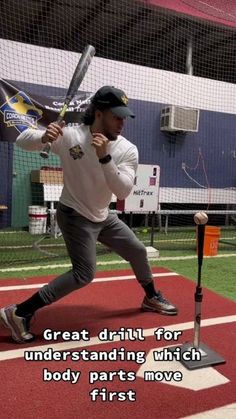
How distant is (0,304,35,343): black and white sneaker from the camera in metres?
2.64

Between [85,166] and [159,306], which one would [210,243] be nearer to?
[159,306]

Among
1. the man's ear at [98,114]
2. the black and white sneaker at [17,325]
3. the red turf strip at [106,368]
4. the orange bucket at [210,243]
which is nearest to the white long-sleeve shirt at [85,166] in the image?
the man's ear at [98,114]

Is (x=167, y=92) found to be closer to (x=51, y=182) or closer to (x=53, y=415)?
(x=51, y=182)

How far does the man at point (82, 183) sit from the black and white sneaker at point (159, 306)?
0.84 metres

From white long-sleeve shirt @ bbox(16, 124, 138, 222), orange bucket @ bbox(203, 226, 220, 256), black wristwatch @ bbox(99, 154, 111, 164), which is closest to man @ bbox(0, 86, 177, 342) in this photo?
white long-sleeve shirt @ bbox(16, 124, 138, 222)

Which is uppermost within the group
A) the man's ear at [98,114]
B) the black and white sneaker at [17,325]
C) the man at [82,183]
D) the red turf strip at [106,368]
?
the man's ear at [98,114]

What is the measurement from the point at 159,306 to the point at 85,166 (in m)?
1.40

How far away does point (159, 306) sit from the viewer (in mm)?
3238

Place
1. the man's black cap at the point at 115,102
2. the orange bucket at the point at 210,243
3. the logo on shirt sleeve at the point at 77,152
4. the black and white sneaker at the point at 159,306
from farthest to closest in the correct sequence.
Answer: the orange bucket at the point at 210,243 < the black and white sneaker at the point at 159,306 < the logo on shirt sleeve at the point at 77,152 < the man's black cap at the point at 115,102

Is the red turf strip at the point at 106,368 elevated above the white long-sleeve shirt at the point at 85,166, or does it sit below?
below

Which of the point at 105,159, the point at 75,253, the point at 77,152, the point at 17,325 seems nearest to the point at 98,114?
the point at 77,152

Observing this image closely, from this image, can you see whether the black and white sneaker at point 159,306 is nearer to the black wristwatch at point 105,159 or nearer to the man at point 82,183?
the man at point 82,183

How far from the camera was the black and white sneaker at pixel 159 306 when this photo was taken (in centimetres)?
322

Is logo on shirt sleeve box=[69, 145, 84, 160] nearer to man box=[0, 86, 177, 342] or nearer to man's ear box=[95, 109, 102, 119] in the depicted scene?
man box=[0, 86, 177, 342]
